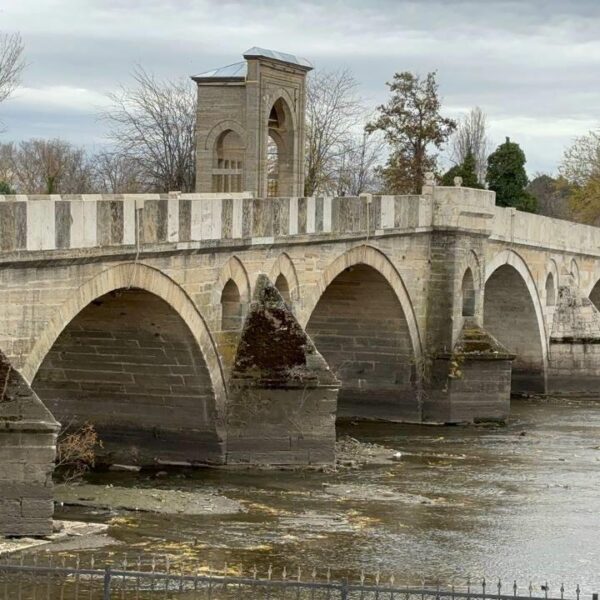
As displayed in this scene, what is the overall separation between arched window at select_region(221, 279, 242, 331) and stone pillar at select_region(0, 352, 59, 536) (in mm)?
6031

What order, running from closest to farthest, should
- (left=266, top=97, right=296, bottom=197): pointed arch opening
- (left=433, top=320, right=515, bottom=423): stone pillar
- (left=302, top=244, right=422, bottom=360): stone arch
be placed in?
(left=302, top=244, right=422, bottom=360): stone arch
(left=433, top=320, right=515, bottom=423): stone pillar
(left=266, top=97, right=296, bottom=197): pointed arch opening

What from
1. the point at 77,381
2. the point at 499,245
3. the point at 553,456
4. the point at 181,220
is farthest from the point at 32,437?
the point at 499,245

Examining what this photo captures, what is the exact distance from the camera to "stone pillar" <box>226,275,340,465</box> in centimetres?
2111

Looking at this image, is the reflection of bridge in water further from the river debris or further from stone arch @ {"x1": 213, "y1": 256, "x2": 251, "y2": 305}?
the river debris

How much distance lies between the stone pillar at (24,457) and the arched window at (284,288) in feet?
25.2

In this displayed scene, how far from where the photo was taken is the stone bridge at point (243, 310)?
55.7 feet

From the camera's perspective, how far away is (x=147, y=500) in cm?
1836

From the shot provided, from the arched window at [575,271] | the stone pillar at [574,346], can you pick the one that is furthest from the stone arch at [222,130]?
the arched window at [575,271]

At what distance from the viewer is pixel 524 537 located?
57.2ft

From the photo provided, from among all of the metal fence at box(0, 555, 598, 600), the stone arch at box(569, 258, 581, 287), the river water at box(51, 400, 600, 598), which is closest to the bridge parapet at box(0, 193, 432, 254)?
the river water at box(51, 400, 600, 598)

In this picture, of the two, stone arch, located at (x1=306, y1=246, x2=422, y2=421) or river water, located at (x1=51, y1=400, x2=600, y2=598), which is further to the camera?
stone arch, located at (x1=306, y1=246, x2=422, y2=421)

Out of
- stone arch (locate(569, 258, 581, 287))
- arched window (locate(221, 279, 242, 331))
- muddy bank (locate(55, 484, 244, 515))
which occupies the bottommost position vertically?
muddy bank (locate(55, 484, 244, 515))

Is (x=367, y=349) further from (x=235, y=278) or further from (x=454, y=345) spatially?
A: (x=235, y=278)

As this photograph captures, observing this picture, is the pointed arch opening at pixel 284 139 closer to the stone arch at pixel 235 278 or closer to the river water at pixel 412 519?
the river water at pixel 412 519
